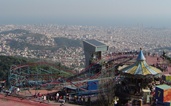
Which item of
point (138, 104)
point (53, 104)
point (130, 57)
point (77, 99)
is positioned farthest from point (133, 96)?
point (130, 57)

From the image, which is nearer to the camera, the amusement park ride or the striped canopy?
the striped canopy

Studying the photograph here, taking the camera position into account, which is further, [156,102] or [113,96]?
[113,96]

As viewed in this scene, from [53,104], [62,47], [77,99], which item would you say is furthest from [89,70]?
[62,47]

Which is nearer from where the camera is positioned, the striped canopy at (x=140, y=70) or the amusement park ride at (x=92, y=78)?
the striped canopy at (x=140, y=70)

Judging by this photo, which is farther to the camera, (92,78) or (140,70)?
(92,78)

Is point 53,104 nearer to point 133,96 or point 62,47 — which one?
point 133,96

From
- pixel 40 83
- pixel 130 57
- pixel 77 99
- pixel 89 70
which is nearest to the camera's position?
pixel 77 99

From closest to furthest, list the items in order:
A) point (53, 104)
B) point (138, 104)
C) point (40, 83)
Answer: point (138, 104)
point (53, 104)
point (40, 83)

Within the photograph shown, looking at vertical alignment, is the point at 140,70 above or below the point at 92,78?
above

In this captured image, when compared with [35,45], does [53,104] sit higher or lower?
lower

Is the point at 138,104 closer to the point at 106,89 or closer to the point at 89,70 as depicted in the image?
the point at 106,89
